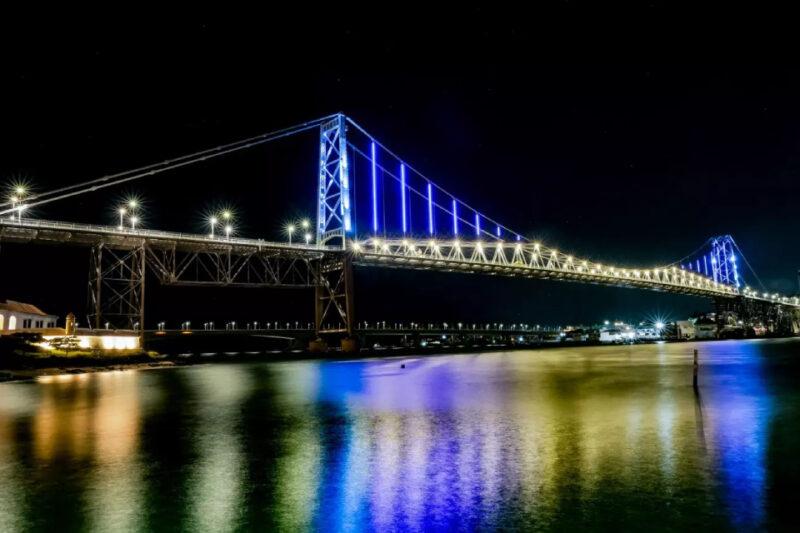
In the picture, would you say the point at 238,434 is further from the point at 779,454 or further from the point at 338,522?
the point at 779,454

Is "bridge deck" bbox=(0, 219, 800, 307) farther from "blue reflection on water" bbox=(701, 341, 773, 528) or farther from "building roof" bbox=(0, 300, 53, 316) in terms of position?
"blue reflection on water" bbox=(701, 341, 773, 528)

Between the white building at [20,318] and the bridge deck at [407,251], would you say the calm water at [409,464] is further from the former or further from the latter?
the white building at [20,318]

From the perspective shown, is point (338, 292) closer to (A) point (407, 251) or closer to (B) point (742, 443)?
(A) point (407, 251)

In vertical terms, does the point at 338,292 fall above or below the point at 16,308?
above

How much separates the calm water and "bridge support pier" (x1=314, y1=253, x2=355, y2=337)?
50880 mm

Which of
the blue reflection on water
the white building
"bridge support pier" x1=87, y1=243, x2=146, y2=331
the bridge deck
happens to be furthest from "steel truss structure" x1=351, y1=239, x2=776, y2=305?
the blue reflection on water

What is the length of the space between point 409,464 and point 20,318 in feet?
236

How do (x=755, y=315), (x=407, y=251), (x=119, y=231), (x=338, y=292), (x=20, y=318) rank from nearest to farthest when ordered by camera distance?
(x=119, y=231), (x=20, y=318), (x=338, y=292), (x=407, y=251), (x=755, y=315)

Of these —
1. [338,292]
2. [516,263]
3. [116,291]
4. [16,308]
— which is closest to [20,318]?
[16,308]

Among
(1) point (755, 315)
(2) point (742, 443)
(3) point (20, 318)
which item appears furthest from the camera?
(1) point (755, 315)

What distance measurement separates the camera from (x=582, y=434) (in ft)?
30.6

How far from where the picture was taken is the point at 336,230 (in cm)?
6825

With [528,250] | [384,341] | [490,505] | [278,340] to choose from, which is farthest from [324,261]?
[384,341]

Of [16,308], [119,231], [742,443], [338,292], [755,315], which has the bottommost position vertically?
[742,443]
